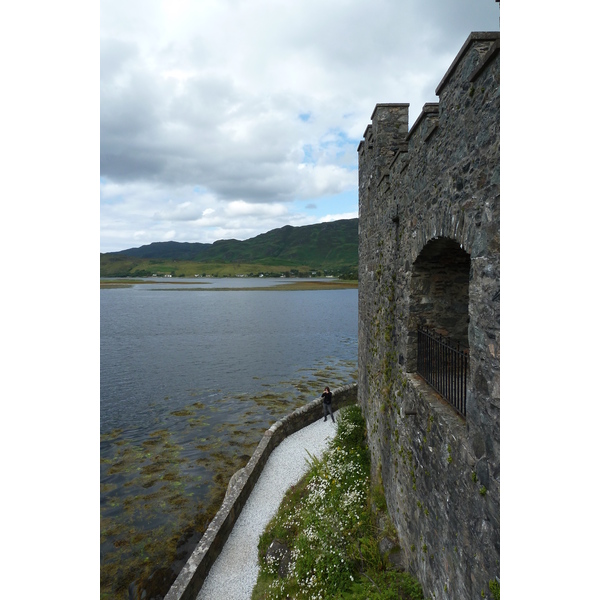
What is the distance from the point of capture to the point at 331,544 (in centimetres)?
836

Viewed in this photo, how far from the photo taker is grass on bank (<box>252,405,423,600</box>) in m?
7.11

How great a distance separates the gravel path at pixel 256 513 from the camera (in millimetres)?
8828

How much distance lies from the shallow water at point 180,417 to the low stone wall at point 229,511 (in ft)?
6.27

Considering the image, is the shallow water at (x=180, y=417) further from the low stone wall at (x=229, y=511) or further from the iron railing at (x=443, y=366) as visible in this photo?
the iron railing at (x=443, y=366)

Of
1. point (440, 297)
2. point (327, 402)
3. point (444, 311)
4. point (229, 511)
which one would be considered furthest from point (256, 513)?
point (440, 297)

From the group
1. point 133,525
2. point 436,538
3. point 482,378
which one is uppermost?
point 482,378

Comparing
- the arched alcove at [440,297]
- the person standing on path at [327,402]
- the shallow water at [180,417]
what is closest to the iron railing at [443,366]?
the arched alcove at [440,297]

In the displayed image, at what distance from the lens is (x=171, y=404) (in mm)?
25750

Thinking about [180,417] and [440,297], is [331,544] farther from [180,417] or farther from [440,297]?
[180,417]

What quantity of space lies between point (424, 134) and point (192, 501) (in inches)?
578

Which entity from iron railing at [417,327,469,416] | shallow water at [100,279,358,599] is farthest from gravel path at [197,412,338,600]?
iron railing at [417,327,469,416]

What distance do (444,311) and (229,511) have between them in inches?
339
